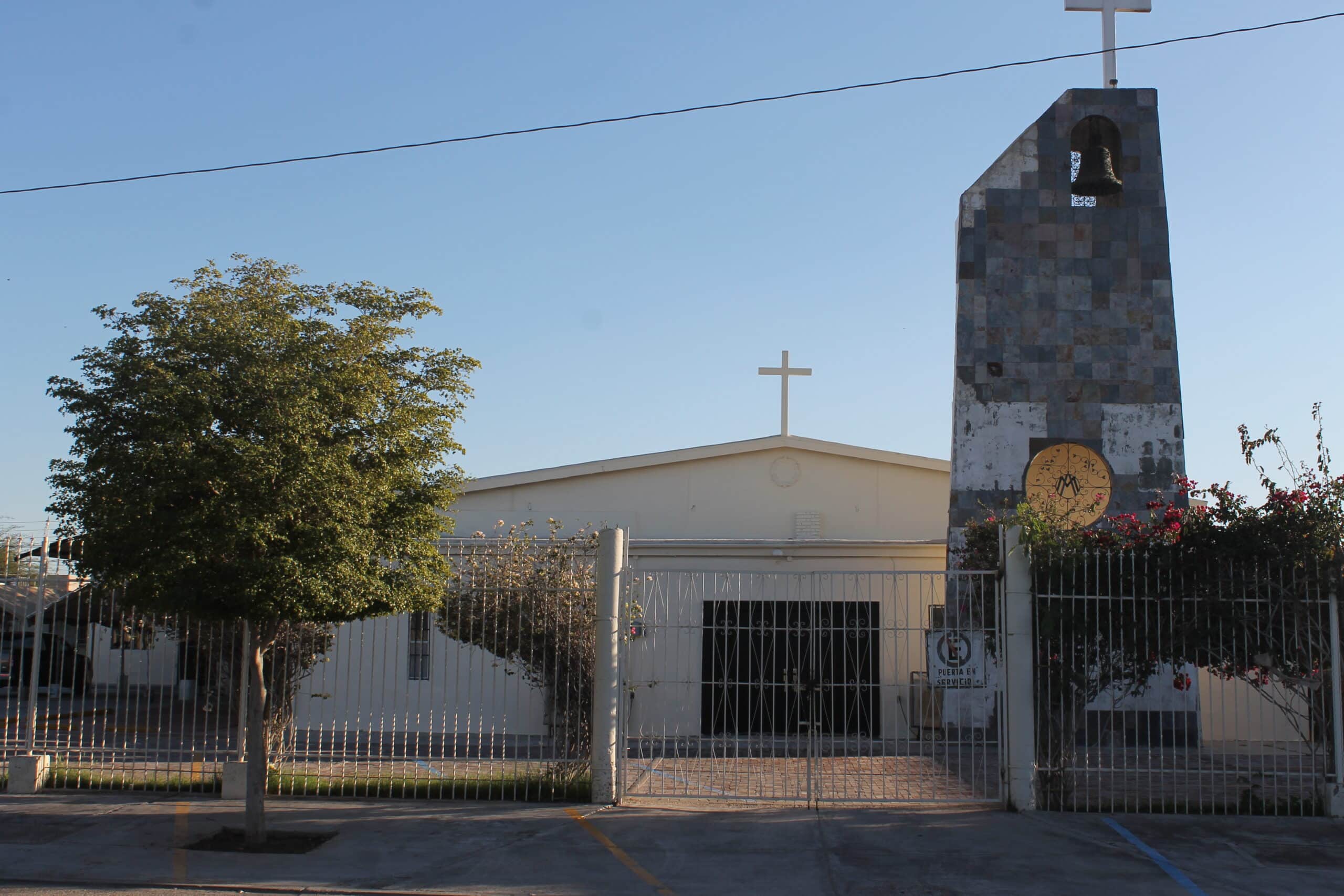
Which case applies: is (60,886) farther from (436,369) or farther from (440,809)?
(436,369)

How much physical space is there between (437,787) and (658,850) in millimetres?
3133

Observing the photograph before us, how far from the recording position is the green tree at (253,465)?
8672 mm

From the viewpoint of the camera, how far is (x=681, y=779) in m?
12.7

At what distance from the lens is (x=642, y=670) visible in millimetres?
18906

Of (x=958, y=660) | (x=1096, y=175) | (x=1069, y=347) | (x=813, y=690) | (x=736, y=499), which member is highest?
(x=1096, y=175)

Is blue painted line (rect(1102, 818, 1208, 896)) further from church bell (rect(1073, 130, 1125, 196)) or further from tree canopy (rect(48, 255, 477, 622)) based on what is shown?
church bell (rect(1073, 130, 1125, 196))

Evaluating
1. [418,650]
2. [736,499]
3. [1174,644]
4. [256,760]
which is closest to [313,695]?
[256,760]

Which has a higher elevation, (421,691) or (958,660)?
(958,660)

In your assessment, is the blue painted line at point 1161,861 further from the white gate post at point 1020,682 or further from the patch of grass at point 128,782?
the patch of grass at point 128,782

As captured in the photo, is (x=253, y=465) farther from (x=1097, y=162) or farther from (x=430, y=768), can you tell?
(x=1097, y=162)

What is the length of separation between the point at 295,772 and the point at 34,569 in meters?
3.75

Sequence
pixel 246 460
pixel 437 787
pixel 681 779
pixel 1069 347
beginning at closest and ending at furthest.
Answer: pixel 246 460, pixel 437 787, pixel 681 779, pixel 1069 347

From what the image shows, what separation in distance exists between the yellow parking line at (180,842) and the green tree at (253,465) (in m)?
0.57

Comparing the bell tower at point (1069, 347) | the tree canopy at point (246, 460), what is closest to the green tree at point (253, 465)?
the tree canopy at point (246, 460)
